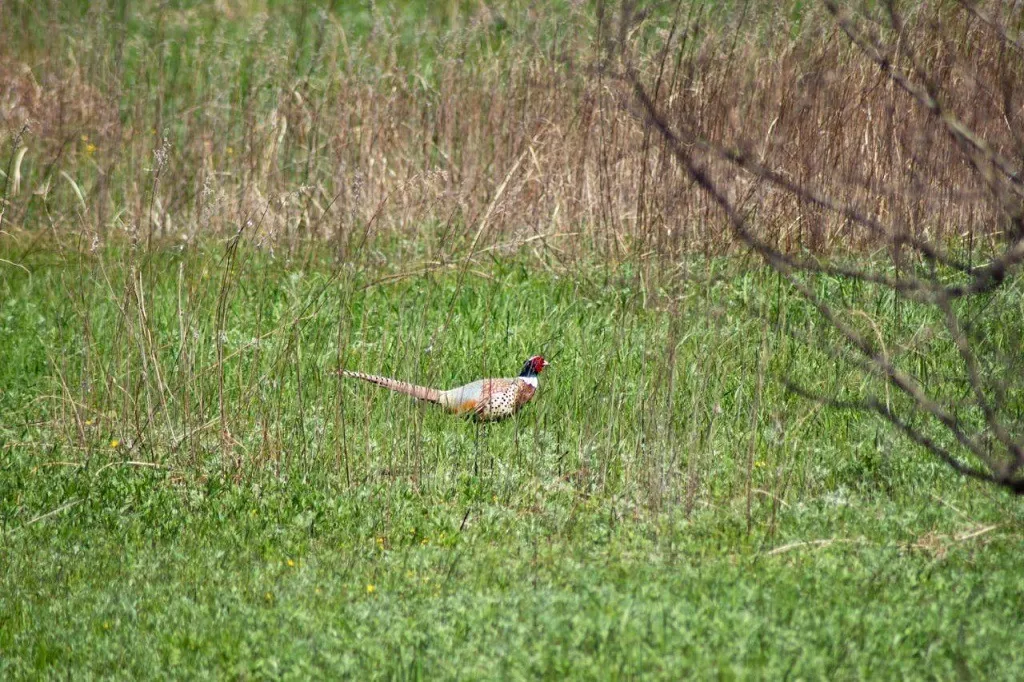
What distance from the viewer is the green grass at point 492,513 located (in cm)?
376

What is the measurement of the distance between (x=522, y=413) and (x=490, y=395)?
18 centimetres

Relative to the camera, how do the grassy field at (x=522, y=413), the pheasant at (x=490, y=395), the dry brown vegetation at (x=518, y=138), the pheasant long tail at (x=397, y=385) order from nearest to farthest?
the grassy field at (x=522, y=413) < the pheasant long tail at (x=397, y=385) < the pheasant at (x=490, y=395) < the dry brown vegetation at (x=518, y=138)

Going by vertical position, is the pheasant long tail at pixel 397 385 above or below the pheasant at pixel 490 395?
above

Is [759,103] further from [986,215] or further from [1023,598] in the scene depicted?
[1023,598]

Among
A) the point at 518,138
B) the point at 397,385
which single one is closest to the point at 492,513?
the point at 397,385

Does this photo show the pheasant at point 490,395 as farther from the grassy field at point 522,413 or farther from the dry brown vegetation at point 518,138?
the dry brown vegetation at point 518,138

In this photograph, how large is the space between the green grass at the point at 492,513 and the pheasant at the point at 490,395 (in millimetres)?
101

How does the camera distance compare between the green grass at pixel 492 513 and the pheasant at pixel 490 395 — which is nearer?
the green grass at pixel 492 513

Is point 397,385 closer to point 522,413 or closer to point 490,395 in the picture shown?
point 490,395

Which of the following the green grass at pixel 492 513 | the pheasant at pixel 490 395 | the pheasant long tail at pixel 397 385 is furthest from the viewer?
the pheasant at pixel 490 395

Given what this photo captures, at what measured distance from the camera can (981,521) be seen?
4699 millimetres

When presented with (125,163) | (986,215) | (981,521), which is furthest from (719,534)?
(125,163)

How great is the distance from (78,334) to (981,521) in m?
4.65

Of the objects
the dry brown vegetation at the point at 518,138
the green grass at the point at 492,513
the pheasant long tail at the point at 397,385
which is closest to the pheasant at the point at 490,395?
the pheasant long tail at the point at 397,385
